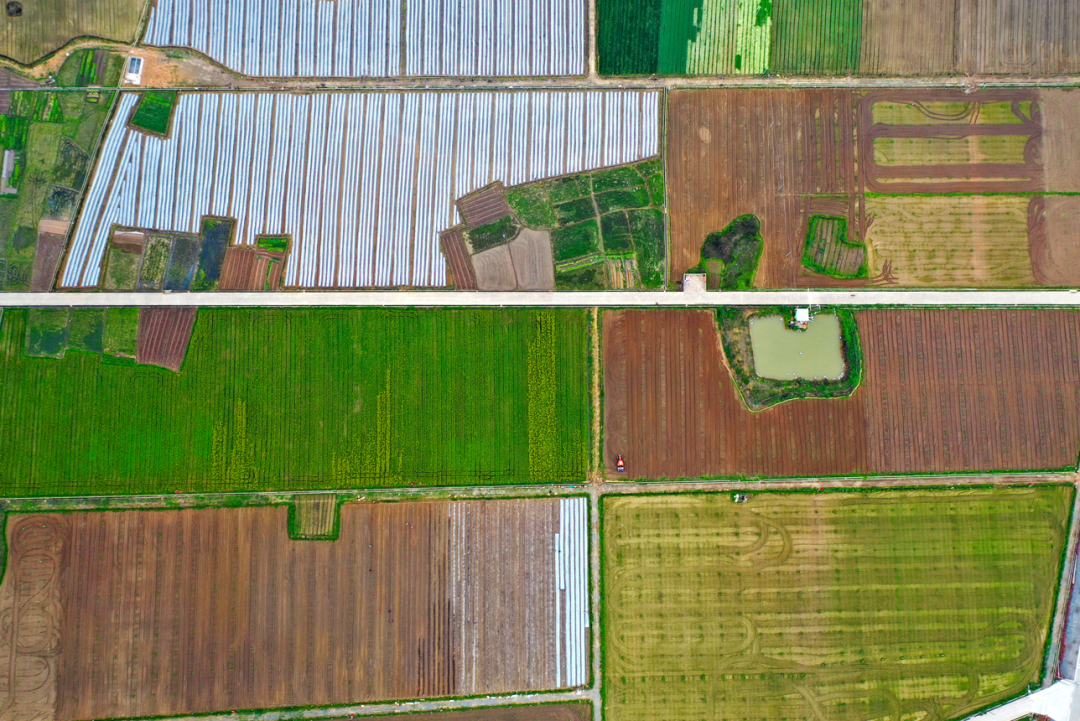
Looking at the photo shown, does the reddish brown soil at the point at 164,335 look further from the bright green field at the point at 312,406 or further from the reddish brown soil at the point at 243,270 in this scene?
the reddish brown soil at the point at 243,270

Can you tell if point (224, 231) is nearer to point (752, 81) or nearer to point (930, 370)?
point (752, 81)

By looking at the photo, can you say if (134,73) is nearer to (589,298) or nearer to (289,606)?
(589,298)

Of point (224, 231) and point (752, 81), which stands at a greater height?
point (752, 81)

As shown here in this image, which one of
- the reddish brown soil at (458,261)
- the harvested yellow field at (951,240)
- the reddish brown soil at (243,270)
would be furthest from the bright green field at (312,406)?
the harvested yellow field at (951,240)

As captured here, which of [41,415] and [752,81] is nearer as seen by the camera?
[41,415]

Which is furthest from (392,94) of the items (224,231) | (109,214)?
(109,214)

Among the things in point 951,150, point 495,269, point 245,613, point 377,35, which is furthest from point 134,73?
point 951,150
